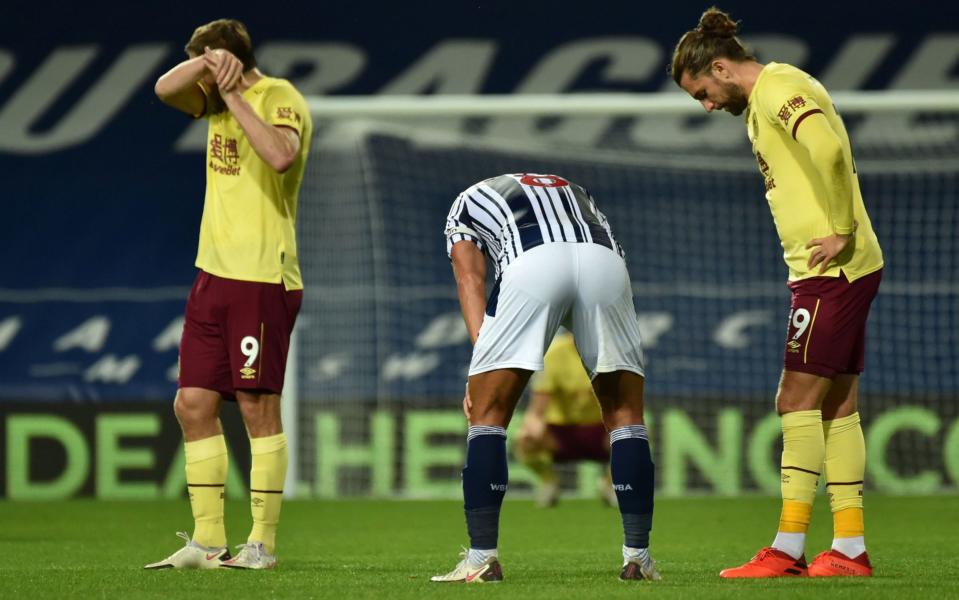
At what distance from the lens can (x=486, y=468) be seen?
13.7ft

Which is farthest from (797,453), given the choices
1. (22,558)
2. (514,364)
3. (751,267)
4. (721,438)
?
(751,267)

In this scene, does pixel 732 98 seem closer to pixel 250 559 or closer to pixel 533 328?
pixel 533 328

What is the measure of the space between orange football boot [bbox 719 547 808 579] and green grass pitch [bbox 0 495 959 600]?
3.9 inches

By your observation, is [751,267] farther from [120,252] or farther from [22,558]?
[22,558]

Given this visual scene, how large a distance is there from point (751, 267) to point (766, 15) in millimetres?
2740

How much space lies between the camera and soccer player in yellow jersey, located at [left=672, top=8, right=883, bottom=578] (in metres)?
4.48

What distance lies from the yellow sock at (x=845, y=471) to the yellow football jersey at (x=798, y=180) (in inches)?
20.0

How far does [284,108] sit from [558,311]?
130 centimetres

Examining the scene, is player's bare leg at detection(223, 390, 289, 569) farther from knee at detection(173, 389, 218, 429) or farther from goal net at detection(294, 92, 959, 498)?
goal net at detection(294, 92, 959, 498)

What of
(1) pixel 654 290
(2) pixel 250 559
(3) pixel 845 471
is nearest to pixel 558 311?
(3) pixel 845 471

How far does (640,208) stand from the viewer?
12.9m

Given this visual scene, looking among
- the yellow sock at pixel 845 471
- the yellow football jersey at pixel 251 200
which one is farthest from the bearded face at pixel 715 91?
the yellow football jersey at pixel 251 200

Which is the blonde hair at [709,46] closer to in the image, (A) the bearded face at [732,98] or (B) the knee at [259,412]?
(A) the bearded face at [732,98]

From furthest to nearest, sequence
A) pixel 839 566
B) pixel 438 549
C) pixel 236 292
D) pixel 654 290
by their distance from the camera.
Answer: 1. pixel 654 290
2. pixel 438 549
3. pixel 236 292
4. pixel 839 566
